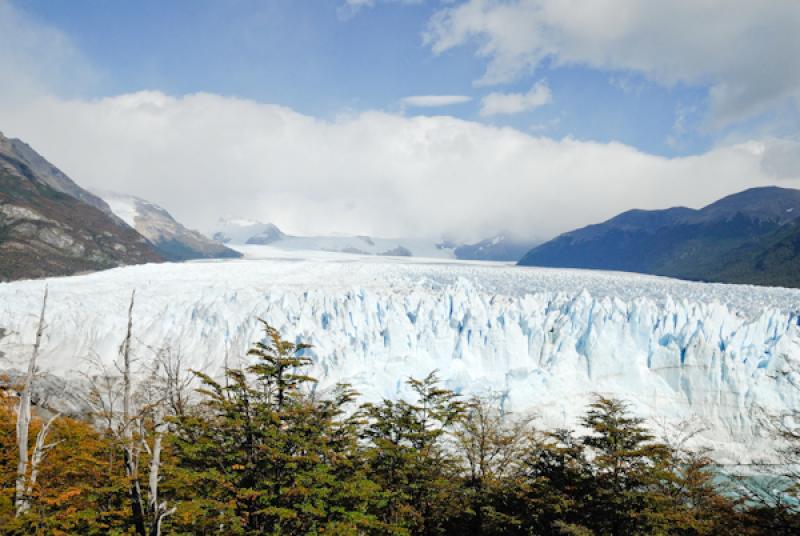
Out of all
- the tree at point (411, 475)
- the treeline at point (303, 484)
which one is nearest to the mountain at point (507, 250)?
the tree at point (411, 475)

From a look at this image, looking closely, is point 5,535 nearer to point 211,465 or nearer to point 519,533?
point 211,465

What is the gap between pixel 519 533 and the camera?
13.8 metres

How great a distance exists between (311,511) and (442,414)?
21.1ft

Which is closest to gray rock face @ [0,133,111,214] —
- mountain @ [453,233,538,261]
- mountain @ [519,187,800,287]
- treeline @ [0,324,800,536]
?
mountain @ [453,233,538,261]

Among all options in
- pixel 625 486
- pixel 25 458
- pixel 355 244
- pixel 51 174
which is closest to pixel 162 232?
pixel 51 174

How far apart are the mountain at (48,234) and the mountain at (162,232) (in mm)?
37999

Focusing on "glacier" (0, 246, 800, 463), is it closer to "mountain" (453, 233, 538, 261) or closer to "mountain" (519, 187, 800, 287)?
"mountain" (519, 187, 800, 287)

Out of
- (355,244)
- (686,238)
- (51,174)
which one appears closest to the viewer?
(686,238)

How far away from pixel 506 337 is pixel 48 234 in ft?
310

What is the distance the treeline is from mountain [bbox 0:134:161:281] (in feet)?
256

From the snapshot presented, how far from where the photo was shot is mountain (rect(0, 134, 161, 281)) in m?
79.7

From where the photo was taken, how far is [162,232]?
168m

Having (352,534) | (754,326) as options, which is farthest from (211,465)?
(754,326)

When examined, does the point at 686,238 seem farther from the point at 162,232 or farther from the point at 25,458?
the point at 162,232
